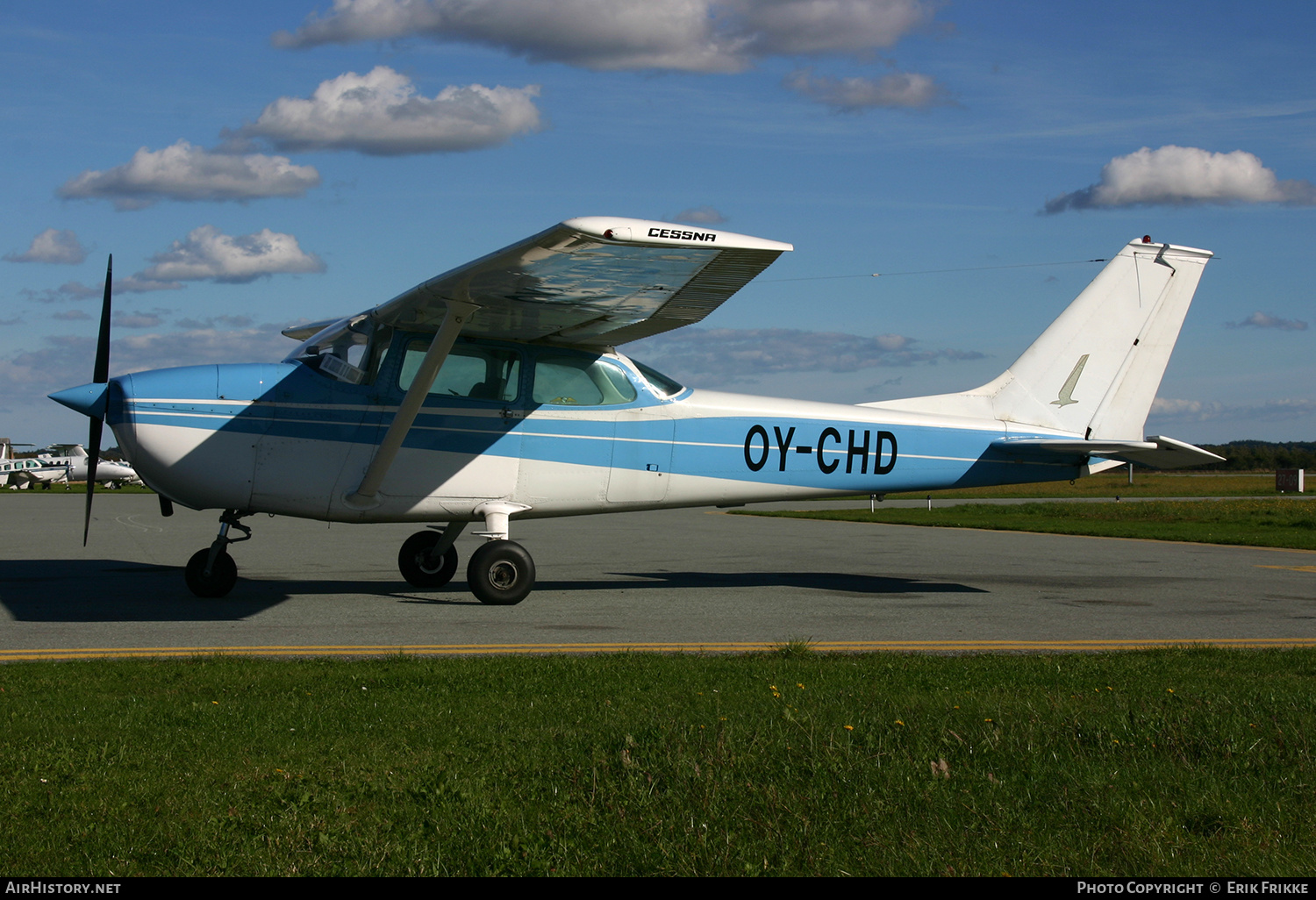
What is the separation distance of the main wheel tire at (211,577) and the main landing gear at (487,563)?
1.86 meters

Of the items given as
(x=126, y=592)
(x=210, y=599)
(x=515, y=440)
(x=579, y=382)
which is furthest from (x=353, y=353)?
(x=126, y=592)

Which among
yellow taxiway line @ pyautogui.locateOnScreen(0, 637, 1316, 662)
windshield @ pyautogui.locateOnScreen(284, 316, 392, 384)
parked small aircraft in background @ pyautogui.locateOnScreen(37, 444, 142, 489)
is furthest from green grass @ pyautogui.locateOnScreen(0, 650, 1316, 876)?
parked small aircraft in background @ pyautogui.locateOnScreen(37, 444, 142, 489)

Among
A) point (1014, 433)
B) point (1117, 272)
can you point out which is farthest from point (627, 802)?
point (1117, 272)

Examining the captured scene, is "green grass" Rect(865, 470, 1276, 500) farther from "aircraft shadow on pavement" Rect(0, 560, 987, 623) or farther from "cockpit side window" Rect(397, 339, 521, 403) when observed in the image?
"cockpit side window" Rect(397, 339, 521, 403)

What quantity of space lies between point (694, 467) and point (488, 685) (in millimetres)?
→ 5750

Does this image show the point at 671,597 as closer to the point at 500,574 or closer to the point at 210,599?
the point at 500,574

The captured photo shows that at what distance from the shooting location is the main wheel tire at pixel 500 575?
10000mm

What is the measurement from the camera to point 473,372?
10461mm

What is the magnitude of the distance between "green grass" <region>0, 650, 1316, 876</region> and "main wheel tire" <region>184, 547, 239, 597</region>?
4230 mm

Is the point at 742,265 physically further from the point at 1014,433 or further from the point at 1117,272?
the point at 1117,272

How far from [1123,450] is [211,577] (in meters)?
9.28

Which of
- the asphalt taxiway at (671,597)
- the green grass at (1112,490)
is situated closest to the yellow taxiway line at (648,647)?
the asphalt taxiway at (671,597)

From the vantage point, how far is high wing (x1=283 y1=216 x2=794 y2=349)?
739 centimetres
